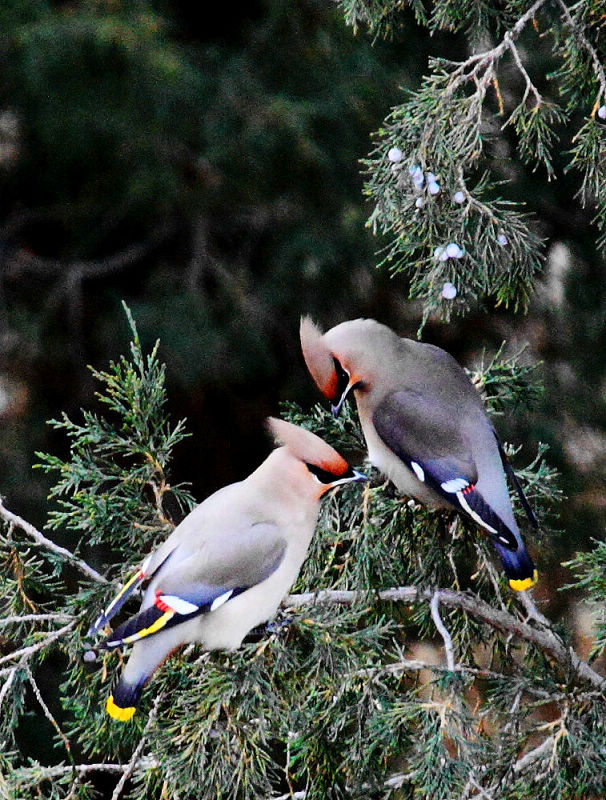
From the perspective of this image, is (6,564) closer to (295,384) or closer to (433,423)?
(433,423)

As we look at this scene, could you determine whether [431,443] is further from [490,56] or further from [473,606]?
[490,56]

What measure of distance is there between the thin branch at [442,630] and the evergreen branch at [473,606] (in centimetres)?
3

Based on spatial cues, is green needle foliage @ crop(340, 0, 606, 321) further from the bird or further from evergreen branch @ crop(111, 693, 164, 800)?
evergreen branch @ crop(111, 693, 164, 800)

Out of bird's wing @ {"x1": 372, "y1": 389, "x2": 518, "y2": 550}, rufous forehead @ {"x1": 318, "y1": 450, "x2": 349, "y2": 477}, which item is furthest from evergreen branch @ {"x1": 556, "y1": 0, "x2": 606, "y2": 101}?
rufous forehead @ {"x1": 318, "y1": 450, "x2": 349, "y2": 477}

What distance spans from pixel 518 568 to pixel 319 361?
594 millimetres

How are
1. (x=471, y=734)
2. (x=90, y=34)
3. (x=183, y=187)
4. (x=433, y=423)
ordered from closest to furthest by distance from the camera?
(x=471, y=734) < (x=433, y=423) < (x=90, y=34) < (x=183, y=187)

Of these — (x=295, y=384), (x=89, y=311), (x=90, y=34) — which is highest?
(x=90, y=34)

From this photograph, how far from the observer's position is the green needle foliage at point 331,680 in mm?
2387

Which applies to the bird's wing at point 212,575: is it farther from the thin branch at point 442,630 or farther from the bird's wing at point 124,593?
the thin branch at point 442,630

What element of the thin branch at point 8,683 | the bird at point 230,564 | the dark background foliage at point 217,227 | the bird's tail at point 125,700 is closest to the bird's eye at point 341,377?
the bird at point 230,564

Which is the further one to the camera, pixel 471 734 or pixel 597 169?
pixel 597 169

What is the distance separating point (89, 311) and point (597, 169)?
4.22m

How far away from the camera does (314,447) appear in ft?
8.65

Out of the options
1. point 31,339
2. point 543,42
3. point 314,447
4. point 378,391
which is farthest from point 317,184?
point 314,447
